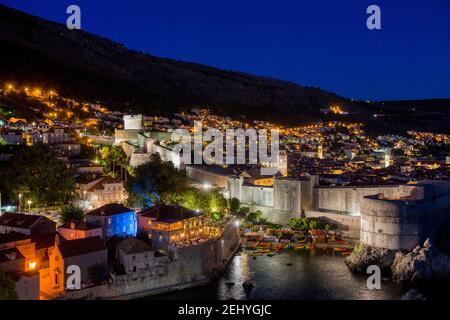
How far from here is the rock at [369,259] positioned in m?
14.5

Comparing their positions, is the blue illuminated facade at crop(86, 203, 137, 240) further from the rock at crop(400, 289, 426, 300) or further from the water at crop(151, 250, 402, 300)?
the rock at crop(400, 289, 426, 300)

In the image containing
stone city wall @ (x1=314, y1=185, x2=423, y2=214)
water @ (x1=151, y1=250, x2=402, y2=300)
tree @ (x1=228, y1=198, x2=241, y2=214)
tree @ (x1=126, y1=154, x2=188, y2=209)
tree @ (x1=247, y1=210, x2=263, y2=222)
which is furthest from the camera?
tree @ (x1=228, y1=198, x2=241, y2=214)

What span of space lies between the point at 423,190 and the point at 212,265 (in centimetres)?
721

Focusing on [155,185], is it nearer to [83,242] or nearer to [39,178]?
[39,178]

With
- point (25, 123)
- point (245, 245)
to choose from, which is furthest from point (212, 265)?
point (25, 123)

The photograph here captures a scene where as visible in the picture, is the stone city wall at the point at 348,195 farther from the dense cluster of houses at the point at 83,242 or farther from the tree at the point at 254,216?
the dense cluster of houses at the point at 83,242

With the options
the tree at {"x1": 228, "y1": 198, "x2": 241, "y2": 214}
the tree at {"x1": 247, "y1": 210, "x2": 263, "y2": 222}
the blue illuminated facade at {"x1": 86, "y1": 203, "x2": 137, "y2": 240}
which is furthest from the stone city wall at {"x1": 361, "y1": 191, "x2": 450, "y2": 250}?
the blue illuminated facade at {"x1": 86, "y1": 203, "x2": 137, "y2": 240}

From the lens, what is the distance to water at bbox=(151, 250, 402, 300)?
12.5 m

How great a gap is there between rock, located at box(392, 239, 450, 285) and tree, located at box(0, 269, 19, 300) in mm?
9113

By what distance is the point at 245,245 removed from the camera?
17188mm

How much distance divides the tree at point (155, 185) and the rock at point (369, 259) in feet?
21.5

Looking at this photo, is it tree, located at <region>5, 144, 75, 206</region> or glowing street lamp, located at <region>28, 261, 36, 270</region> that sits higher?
tree, located at <region>5, 144, 75, 206</region>

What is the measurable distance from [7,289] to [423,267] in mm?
9818

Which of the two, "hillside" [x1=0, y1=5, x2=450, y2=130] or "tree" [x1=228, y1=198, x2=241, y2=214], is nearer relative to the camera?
"tree" [x1=228, y1=198, x2=241, y2=214]
